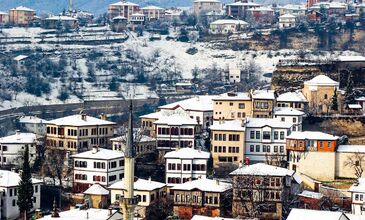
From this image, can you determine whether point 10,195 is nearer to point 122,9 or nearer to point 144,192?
point 144,192

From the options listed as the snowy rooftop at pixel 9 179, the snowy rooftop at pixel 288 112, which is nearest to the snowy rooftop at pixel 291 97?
the snowy rooftop at pixel 288 112

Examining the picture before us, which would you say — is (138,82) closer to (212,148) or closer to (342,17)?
(342,17)

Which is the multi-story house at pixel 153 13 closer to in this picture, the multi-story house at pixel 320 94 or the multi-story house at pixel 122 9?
the multi-story house at pixel 122 9

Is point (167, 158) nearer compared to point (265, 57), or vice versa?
point (167, 158)

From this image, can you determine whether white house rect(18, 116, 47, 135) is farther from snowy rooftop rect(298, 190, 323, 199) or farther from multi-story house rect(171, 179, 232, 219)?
snowy rooftop rect(298, 190, 323, 199)

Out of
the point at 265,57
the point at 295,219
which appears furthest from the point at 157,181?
the point at 265,57

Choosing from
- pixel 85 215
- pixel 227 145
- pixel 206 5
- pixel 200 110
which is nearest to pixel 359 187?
pixel 227 145
